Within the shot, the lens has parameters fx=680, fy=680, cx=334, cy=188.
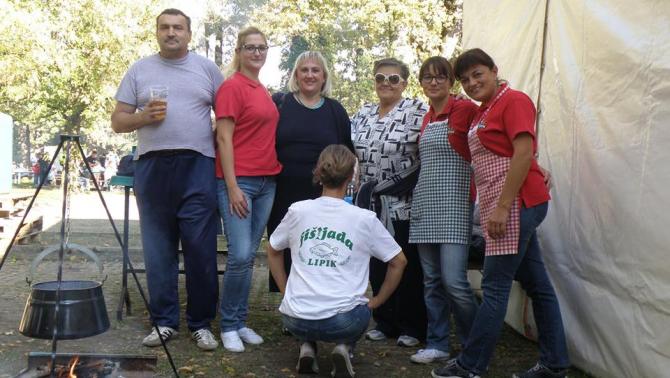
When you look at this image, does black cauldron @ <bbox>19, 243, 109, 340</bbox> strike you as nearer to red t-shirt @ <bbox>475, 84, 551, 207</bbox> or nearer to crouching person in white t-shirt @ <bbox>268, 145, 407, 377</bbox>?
crouching person in white t-shirt @ <bbox>268, 145, 407, 377</bbox>

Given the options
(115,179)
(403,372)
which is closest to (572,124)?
(403,372)

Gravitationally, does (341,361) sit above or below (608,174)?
below

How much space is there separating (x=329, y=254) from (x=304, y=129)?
1.10 m

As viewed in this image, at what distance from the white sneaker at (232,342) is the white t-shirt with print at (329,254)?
0.79 m

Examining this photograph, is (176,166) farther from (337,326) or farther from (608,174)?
(608,174)

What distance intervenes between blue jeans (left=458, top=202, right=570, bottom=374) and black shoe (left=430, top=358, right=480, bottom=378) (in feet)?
0.09

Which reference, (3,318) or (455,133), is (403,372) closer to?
(455,133)

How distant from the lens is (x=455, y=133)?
3.70m

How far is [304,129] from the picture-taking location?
13.7ft

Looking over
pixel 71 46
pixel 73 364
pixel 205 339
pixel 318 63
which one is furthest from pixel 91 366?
pixel 71 46

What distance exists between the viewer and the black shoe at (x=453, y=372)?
3.50 metres

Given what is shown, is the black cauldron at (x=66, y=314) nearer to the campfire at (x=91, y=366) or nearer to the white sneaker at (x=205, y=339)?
the campfire at (x=91, y=366)

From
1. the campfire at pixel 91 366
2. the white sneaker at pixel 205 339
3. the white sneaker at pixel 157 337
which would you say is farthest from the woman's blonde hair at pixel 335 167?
the white sneaker at pixel 157 337

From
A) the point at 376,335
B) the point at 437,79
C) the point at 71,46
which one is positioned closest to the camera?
the point at 437,79
